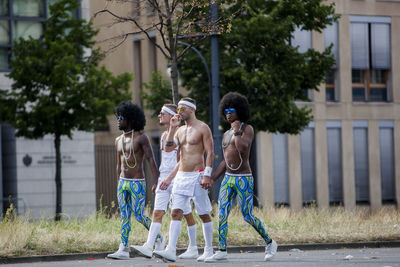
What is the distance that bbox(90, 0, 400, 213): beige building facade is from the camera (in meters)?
33.4

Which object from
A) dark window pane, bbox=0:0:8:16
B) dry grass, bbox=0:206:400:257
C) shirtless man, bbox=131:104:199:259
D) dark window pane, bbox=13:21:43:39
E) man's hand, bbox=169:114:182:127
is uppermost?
dark window pane, bbox=0:0:8:16

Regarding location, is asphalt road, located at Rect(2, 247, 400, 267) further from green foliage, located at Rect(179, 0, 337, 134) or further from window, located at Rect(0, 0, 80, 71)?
window, located at Rect(0, 0, 80, 71)

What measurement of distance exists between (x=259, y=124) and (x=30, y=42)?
649 cm

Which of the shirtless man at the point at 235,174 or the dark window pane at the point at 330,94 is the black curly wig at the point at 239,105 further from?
the dark window pane at the point at 330,94

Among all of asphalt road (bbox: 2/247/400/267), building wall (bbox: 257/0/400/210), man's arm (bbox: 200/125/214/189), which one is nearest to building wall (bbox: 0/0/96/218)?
building wall (bbox: 257/0/400/210)

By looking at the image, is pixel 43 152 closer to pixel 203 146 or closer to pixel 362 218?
pixel 362 218

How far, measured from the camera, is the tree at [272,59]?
21781 mm

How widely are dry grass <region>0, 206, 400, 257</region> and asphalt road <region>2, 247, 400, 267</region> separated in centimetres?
57

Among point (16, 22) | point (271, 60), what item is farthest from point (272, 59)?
point (16, 22)

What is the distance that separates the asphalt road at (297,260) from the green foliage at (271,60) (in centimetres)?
875

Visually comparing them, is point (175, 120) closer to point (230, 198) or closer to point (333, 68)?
point (230, 198)

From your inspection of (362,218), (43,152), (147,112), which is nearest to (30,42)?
(43,152)

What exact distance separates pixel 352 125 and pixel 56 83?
15.0m

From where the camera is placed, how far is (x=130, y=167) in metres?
11.8
